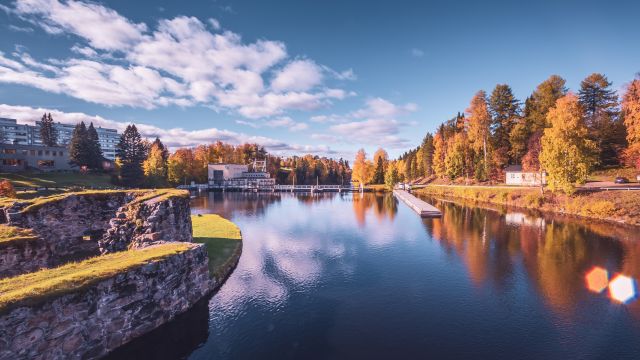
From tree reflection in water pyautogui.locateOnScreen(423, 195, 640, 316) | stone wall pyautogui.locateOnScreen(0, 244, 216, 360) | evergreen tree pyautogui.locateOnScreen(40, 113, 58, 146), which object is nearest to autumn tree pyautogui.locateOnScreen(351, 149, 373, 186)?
tree reflection in water pyautogui.locateOnScreen(423, 195, 640, 316)

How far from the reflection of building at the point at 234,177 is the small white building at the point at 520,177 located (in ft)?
252

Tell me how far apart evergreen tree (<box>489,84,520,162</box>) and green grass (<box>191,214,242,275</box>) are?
70.8 m

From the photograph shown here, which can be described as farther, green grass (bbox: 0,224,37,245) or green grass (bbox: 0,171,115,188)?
green grass (bbox: 0,171,115,188)

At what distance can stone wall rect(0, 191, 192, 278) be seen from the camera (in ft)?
63.8

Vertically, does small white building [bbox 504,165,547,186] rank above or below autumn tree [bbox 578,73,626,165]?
below

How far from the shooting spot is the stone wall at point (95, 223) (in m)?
19.4

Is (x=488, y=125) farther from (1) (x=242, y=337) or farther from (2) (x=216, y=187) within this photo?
(2) (x=216, y=187)

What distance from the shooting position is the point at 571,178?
4388 cm

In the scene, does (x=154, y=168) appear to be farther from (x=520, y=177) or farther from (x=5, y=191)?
(x=520, y=177)

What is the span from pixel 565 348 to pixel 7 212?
3269 cm

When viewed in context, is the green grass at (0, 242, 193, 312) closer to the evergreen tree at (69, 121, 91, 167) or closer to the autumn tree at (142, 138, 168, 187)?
the autumn tree at (142, 138, 168, 187)

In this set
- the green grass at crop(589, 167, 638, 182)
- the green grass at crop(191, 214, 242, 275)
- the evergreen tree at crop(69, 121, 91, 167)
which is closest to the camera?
the green grass at crop(191, 214, 242, 275)

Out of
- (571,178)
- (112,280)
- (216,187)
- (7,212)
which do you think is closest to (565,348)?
(112,280)

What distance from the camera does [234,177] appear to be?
114 meters
